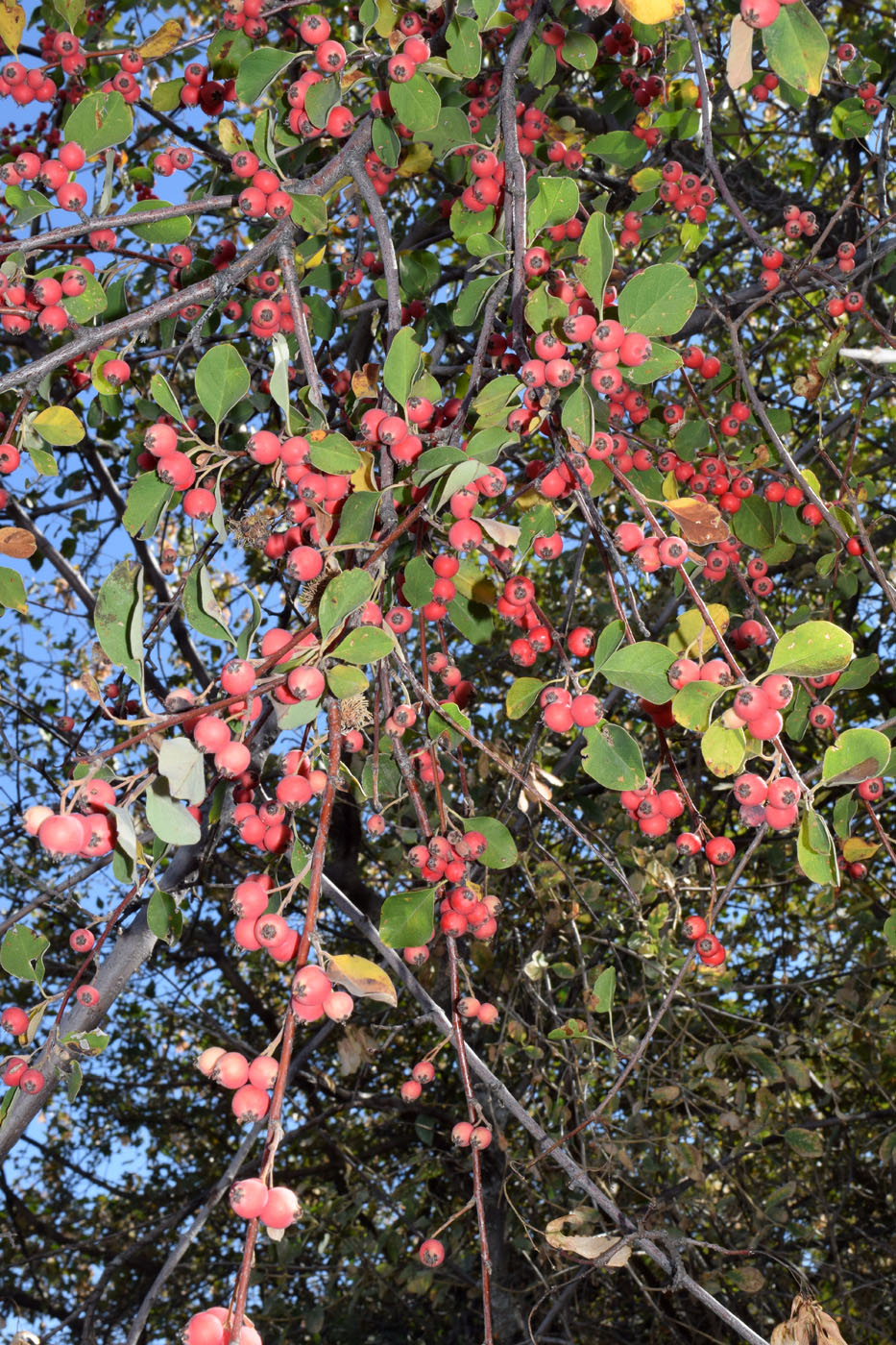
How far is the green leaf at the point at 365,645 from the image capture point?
58.8 inches

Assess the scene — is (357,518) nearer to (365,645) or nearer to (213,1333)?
(365,645)

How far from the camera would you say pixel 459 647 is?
6598 mm

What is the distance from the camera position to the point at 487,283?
7.00 feet

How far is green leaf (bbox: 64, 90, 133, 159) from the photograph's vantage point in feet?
6.89

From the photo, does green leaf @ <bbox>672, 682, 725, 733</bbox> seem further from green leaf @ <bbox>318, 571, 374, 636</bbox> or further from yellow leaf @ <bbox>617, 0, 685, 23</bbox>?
yellow leaf @ <bbox>617, 0, 685, 23</bbox>

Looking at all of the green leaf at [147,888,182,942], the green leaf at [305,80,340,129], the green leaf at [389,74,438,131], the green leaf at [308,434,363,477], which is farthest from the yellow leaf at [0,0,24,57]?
the green leaf at [147,888,182,942]

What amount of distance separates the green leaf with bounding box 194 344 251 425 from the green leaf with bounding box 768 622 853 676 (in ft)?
3.46

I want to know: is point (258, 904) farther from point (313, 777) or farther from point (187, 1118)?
point (187, 1118)

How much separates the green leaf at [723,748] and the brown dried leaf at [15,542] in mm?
1331

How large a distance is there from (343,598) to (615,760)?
2.14ft

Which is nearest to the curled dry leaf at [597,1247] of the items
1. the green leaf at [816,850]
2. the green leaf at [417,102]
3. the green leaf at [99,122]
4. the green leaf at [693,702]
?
the green leaf at [816,850]

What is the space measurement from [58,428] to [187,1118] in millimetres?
6690

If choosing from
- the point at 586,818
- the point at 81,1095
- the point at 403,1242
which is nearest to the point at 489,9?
the point at 586,818

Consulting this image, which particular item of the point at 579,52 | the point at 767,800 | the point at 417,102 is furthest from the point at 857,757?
the point at 579,52
